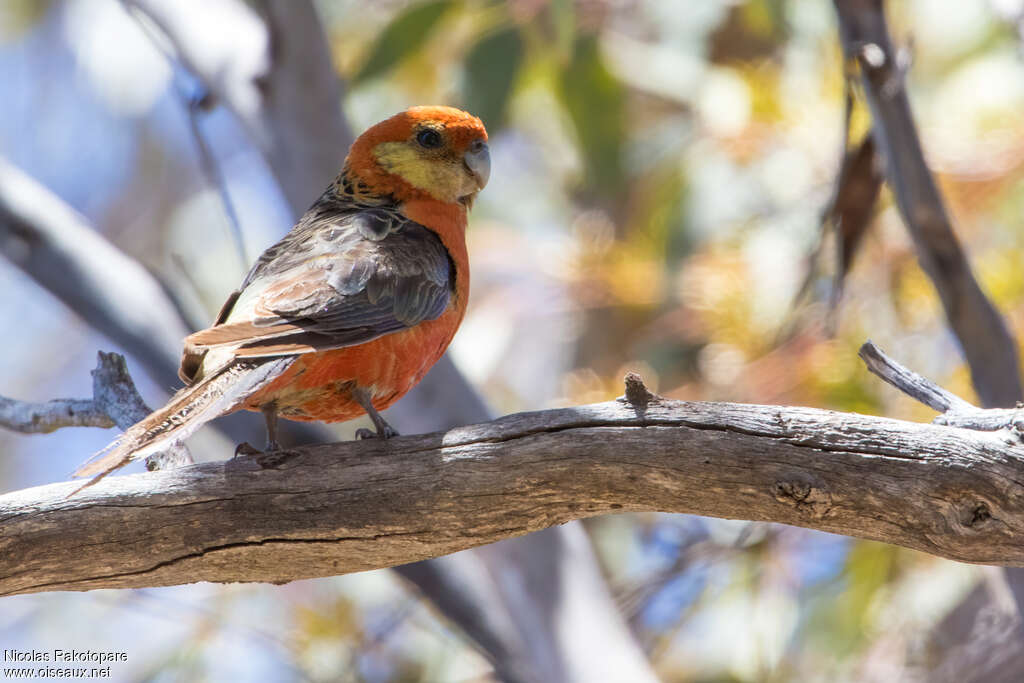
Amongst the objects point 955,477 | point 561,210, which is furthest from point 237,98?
point 561,210

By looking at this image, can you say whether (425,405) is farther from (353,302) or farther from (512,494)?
(512,494)

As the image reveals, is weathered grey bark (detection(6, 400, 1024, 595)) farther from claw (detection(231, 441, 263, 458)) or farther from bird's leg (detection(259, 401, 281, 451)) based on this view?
bird's leg (detection(259, 401, 281, 451))

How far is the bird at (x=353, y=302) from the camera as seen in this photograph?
353cm

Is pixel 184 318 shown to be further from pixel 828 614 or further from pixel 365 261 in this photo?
pixel 828 614

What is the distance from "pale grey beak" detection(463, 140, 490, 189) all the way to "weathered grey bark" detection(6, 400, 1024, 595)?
5.75ft

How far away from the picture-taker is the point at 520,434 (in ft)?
11.6

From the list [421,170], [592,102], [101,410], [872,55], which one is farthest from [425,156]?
[592,102]

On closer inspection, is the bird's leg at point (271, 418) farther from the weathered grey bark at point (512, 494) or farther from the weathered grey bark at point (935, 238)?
the weathered grey bark at point (935, 238)

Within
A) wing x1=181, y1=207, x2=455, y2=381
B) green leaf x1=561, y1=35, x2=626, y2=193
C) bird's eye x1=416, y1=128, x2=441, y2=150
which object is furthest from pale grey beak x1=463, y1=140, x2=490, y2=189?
green leaf x1=561, y1=35, x2=626, y2=193

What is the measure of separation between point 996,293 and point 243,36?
496 centimetres

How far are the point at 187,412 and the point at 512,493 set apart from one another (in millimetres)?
1060

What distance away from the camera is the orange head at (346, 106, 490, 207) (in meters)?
4.98

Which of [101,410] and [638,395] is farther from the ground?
[101,410]

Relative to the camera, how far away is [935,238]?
5270mm
